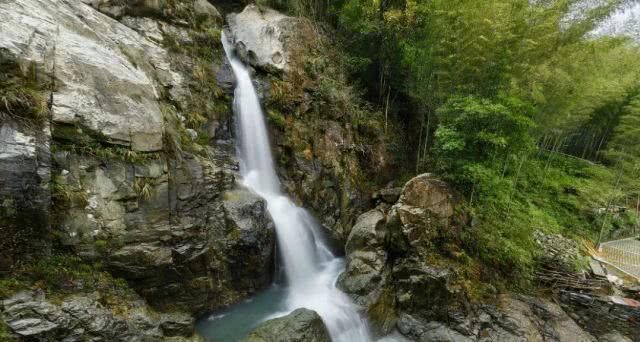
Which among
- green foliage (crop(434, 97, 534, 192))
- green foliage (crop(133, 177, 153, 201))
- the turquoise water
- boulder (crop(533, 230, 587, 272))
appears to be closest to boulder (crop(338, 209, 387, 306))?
the turquoise water

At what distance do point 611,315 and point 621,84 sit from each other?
324 inches

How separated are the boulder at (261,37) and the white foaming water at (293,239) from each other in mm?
578

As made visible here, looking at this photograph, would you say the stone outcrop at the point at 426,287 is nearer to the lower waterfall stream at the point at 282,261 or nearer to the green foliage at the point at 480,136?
the lower waterfall stream at the point at 282,261

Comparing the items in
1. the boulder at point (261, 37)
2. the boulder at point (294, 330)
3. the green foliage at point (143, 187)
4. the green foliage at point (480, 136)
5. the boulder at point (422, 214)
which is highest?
the boulder at point (261, 37)

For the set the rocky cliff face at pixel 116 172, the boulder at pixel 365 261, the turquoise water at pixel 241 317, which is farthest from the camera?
the boulder at pixel 365 261

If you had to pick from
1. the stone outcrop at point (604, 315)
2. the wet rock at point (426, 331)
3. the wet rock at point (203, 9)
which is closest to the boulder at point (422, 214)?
the wet rock at point (426, 331)

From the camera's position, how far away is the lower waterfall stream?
654 cm

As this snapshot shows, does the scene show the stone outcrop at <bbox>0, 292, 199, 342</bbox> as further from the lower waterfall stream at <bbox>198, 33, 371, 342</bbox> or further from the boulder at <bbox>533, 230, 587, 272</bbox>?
the boulder at <bbox>533, 230, 587, 272</bbox>

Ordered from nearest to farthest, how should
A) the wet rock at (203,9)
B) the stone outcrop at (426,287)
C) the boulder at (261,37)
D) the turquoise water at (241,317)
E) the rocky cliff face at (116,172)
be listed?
the rocky cliff face at (116,172) → the turquoise water at (241,317) → the stone outcrop at (426,287) → the wet rock at (203,9) → the boulder at (261,37)

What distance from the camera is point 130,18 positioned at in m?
8.01

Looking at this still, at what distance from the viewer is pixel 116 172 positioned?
16.9 ft

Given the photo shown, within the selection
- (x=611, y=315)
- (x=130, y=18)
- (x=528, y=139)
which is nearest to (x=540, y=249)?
(x=611, y=315)

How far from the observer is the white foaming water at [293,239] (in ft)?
22.7

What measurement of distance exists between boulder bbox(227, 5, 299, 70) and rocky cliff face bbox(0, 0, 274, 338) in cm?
335
